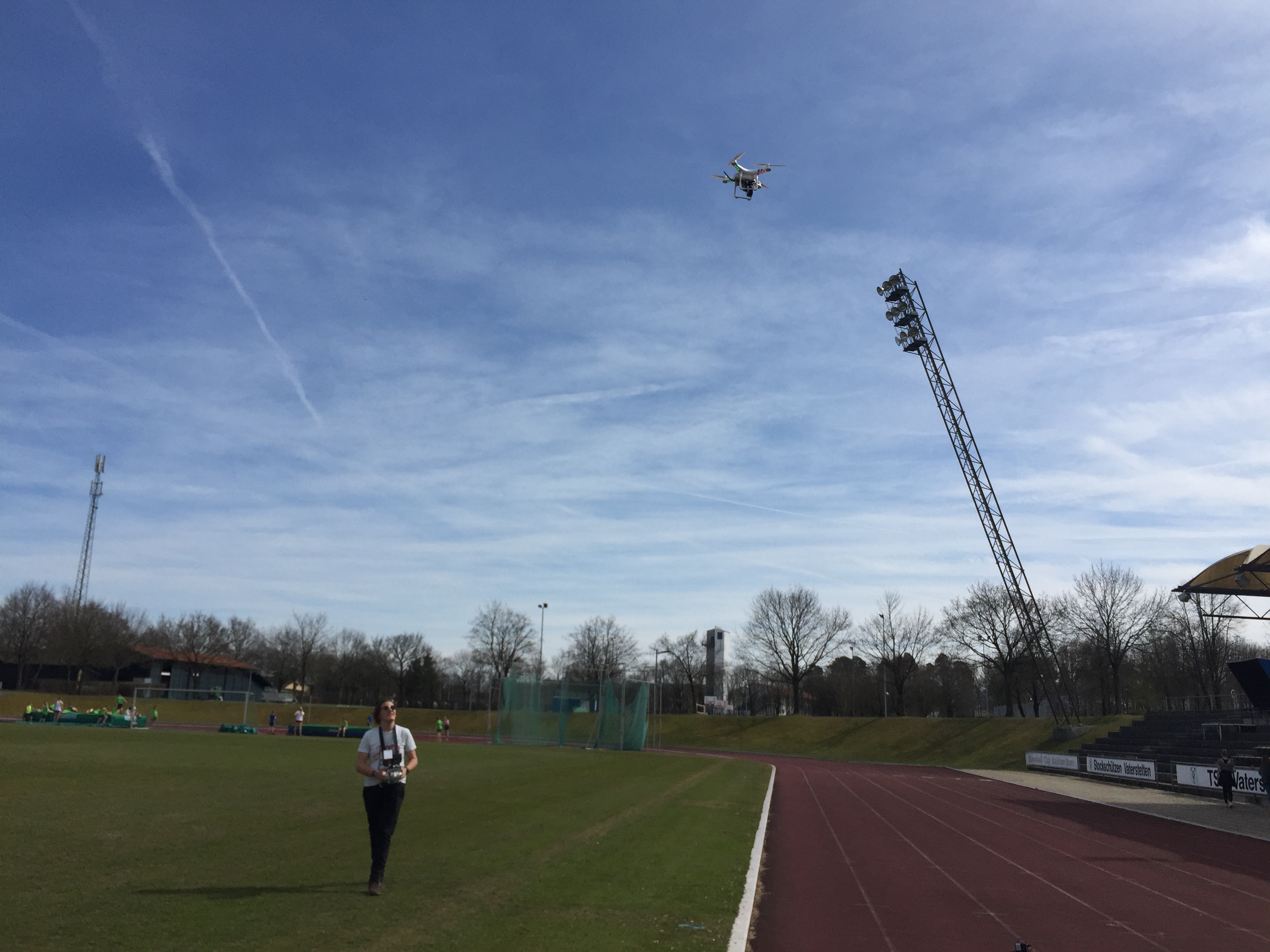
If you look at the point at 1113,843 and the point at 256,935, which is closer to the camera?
the point at 256,935

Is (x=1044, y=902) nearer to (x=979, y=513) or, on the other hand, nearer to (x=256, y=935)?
(x=256, y=935)

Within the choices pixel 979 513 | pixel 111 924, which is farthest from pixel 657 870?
pixel 979 513

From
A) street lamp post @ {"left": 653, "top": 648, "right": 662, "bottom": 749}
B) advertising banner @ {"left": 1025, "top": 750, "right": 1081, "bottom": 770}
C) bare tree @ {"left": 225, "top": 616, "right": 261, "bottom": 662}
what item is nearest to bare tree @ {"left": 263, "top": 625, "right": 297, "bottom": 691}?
A: bare tree @ {"left": 225, "top": 616, "right": 261, "bottom": 662}

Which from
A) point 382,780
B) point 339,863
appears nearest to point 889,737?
point 339,863

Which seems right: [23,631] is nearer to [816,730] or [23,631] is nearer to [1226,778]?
[816,730]

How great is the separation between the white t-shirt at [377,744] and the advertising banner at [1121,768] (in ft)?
109

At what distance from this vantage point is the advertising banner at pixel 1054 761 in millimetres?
39625

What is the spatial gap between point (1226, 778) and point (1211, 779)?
3039 millimetres

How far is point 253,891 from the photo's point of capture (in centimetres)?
823

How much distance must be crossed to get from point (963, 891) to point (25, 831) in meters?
12.6

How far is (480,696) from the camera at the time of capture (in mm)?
113562

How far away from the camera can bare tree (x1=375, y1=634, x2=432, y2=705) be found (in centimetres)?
10850

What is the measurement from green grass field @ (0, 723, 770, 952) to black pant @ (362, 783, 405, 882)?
35 centimetres

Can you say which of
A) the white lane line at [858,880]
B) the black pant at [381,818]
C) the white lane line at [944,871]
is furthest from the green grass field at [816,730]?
the black pant at [381,818]
